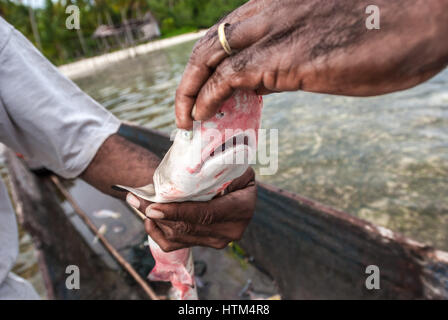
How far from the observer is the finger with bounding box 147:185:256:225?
4.25ft

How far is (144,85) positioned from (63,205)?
37.7 feet

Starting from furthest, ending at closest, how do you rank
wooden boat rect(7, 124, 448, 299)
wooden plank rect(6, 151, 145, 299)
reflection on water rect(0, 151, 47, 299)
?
1. reflection on water rect(0, 151, 47, 299)
2. wooden plank rect(6, 151, 145, 299)
3. wooden boat rect(7, 124, 448, 299)

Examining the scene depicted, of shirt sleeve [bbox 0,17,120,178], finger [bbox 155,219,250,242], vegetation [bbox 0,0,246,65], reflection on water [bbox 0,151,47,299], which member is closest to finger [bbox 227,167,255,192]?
finger [bbox 155,219,250,242]

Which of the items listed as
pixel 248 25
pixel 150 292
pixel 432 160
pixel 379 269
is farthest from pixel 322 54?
pixel 432 160

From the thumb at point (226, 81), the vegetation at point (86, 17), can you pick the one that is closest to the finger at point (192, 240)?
the thumb at point (226, 81)

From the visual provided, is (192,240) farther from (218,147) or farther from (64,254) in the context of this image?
(64,254)

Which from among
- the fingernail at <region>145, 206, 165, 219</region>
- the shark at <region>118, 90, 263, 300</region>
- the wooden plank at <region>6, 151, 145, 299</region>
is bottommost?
the wooden plank at <region>6, 151, 145, 299</region>

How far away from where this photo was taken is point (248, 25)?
2.55ft

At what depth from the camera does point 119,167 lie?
5.43 ft

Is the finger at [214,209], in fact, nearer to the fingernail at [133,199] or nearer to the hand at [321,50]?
the fingernail at [133,199]

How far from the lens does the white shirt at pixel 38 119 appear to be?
1423 millimetres

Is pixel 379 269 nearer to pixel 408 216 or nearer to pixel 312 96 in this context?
pixel 408 216

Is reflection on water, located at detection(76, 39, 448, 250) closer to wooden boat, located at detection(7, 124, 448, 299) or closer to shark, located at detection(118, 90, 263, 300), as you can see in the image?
wooden boat, located at detection(7, 124, 448, 299)

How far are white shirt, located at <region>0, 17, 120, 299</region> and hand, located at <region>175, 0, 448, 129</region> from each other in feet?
3.44
